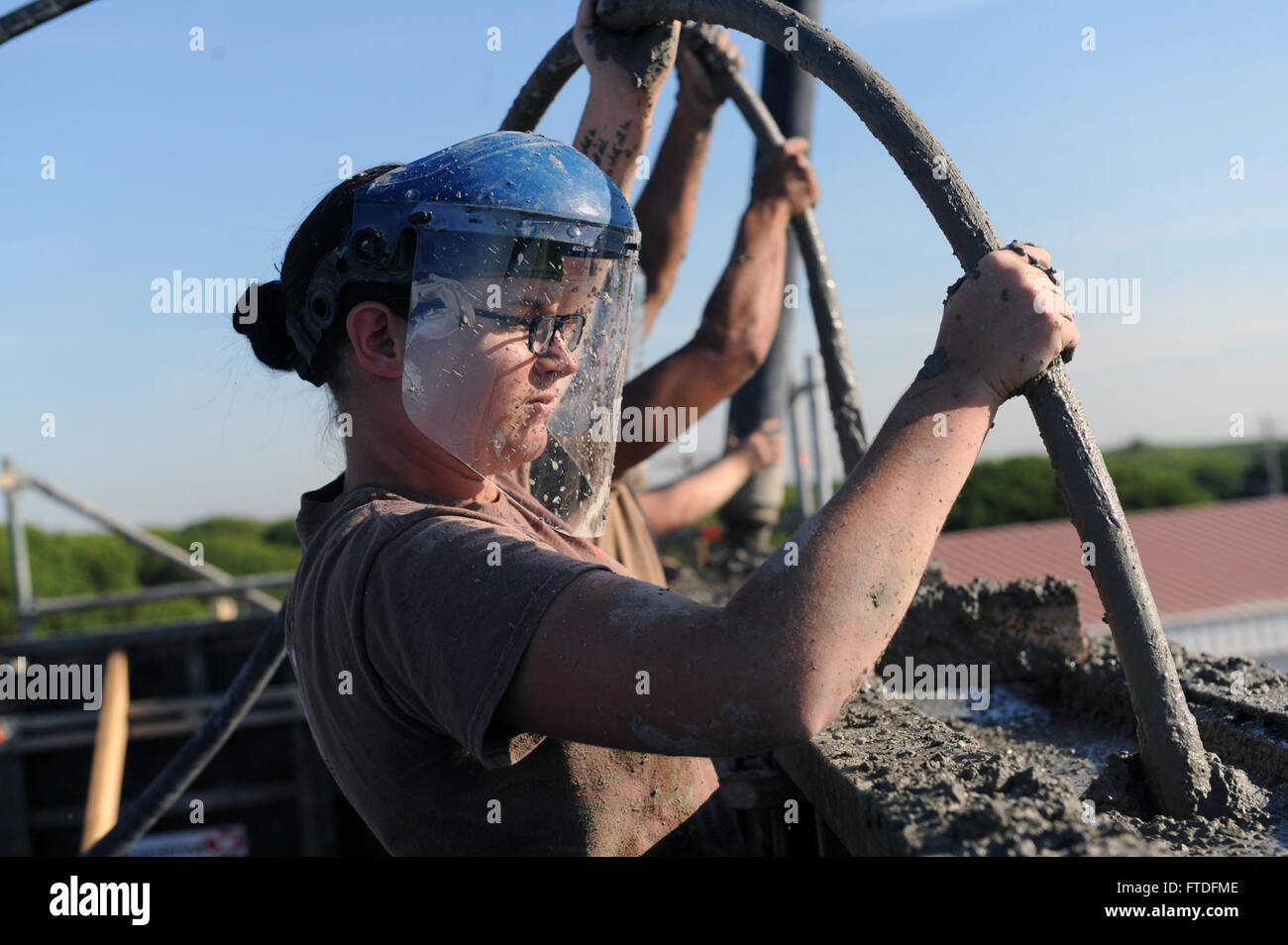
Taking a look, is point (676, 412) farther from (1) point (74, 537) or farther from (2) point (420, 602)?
(1) point (74, 537)

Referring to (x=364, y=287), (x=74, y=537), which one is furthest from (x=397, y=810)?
(x=74, y=537)

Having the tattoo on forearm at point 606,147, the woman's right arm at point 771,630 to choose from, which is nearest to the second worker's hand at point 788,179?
the tattoo on forearm at point 606,147

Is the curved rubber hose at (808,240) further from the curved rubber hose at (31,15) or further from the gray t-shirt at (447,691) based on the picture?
the gray t-shirt at (447,691)

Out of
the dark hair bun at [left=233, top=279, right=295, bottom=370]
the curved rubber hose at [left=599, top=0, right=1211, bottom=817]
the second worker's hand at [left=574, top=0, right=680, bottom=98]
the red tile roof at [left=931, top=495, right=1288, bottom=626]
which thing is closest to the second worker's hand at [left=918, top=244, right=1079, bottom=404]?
the curved rubber hose at [left=599, top=0, right=1211, bottom=817]

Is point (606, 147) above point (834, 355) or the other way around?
above

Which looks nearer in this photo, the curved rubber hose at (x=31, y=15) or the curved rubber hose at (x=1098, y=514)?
the curved rubber hose at (x=1098, y=514)

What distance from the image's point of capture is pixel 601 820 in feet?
4.93

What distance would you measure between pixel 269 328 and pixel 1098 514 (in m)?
1.28

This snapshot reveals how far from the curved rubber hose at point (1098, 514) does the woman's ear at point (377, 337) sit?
0.77 metres

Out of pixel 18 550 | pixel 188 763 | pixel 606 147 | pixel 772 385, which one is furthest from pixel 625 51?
pixel 18 550

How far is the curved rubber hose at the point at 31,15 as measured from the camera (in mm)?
2453

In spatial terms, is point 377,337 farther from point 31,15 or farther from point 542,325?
point 31,15

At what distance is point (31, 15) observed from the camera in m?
2.47

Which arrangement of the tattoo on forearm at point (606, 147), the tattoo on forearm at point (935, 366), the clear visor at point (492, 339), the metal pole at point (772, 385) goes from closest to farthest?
1. the tattoo on forearm at point (935, 366)
2. the clear visor at point (492, 339)
3. the tattoo on forearm at point (606, 147)
4. the metal pole at point (772, 385)
